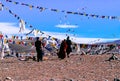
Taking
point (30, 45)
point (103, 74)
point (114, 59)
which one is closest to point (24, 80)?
point (103, 74)

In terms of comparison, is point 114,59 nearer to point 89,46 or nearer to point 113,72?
point 113,72

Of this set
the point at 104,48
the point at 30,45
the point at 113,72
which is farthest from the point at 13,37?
the point at 113,72

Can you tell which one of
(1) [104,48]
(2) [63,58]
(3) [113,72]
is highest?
(3) [113,72]

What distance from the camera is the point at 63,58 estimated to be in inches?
1193

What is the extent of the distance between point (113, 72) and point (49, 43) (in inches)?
1025

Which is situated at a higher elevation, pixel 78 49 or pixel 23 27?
pixel 23 27

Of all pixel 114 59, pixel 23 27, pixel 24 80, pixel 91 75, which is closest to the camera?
pixel 24 80

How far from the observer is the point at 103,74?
1905 cm

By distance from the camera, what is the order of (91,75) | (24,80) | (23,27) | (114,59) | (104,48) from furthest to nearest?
(104,48), (23,27), (114,59), (91,75), (24,80)

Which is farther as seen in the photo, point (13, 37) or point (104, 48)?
point (104, 48)

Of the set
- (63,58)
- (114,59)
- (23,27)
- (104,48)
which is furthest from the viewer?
(104,48)

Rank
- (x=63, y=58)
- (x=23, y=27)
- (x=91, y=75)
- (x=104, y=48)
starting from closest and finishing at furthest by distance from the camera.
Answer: (x=91, y=75)
(x=63, y=58)
(x=23, y=27)
(x=104, y=48)

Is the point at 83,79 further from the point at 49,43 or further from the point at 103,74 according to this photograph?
the point at 49,43

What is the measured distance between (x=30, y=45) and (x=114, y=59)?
17.0m
